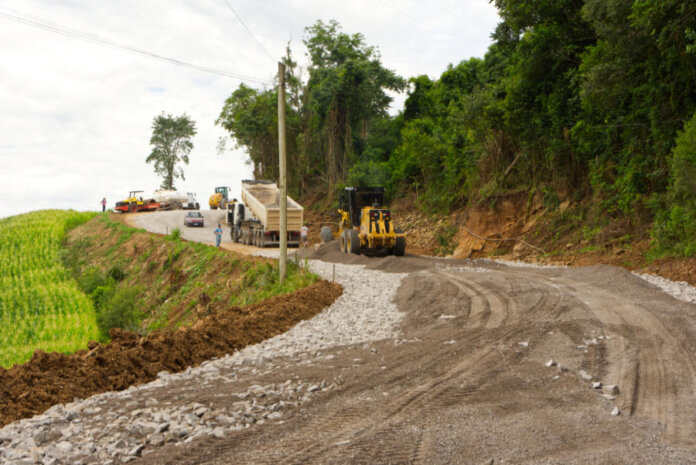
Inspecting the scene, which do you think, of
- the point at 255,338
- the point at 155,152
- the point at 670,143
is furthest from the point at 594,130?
the point at 155,152

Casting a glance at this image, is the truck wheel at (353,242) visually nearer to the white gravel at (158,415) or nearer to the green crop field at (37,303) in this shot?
the green crop field at (37,303)

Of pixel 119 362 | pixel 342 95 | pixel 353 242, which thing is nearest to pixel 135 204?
pixel 342 95

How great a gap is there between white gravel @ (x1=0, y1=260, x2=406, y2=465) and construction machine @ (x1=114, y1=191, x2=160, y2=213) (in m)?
46.7

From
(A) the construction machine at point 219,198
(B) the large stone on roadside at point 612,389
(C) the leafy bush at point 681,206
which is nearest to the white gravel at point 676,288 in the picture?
(C) the leafy bush at point 681,206

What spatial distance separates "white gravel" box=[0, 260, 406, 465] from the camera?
174 inches

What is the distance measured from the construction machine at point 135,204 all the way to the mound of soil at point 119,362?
4431 centimetres

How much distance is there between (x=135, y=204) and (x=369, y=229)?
3684 centimetres

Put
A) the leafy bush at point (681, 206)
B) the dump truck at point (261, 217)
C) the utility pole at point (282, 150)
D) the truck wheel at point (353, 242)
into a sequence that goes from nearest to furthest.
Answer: the leafy bush at point (681, 206) → the utility pole at point (282, 150) → the truck wheel at point (353, 242) → the dump truck at point (261, 217)

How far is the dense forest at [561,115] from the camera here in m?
15.0

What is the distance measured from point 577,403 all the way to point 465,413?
4.38 ft

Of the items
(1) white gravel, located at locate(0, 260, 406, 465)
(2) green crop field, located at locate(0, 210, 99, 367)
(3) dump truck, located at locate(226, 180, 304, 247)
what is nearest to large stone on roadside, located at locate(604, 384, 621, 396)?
(1) white gravel, located at locate(0, 260, 406, 465)

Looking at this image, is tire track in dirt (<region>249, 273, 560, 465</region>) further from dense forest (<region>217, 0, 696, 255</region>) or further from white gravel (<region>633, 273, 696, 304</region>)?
dense forest (<region>217, 0, 696, 255</region>)

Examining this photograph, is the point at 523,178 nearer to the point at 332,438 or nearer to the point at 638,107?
the point at 638,107

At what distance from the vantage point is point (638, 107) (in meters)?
17.5
